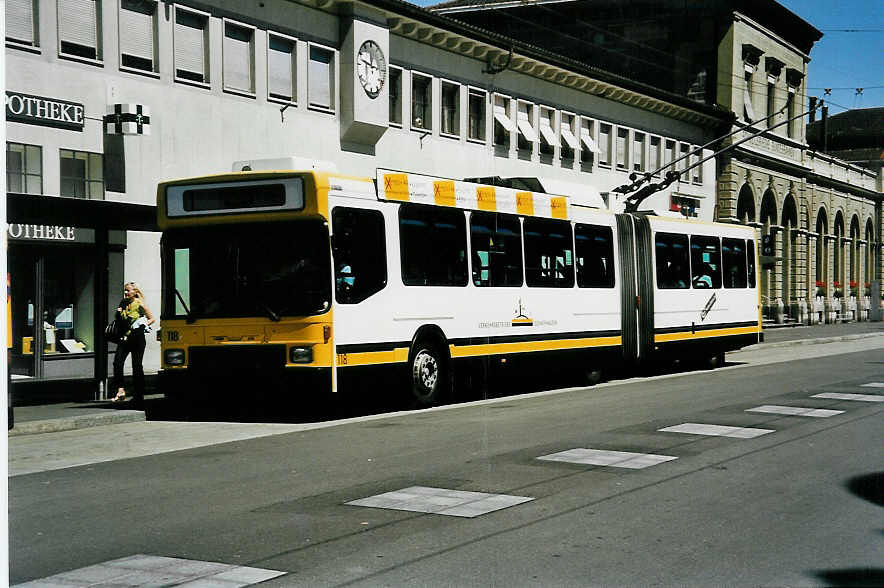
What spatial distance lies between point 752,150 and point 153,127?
40.7 meters

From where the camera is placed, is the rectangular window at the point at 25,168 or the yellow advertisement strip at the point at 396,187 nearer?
the yellow advertisement strip at the point at 396,187

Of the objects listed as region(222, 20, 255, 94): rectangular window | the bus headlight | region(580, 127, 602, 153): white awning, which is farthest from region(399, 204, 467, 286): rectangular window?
region(580, 127, 602, 153): white awning

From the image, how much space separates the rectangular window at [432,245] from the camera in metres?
16.7

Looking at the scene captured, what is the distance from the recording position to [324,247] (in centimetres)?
1503

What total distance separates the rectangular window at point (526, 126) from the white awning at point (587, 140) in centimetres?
377

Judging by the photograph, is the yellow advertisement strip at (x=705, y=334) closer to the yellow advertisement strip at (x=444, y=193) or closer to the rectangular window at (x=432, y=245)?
the rectangular window at (x=432, y=245)

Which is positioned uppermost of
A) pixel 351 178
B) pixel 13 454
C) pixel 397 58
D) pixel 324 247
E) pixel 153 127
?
pixel 397 58

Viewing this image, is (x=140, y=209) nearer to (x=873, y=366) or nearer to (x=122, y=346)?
(x=122, y=346)

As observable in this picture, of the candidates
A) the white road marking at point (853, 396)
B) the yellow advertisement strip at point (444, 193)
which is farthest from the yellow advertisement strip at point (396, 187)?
the white road marking at point (853, 396)

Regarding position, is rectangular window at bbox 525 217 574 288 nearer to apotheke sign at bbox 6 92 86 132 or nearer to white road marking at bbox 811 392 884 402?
white road marking at bbox 811 392 884 402

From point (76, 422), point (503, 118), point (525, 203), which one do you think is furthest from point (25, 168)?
point (503, 118)

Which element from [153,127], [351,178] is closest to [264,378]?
[351,178]

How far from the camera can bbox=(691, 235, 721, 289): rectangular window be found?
25.8 m

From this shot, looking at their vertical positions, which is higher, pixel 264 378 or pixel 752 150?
pixel 752 150
